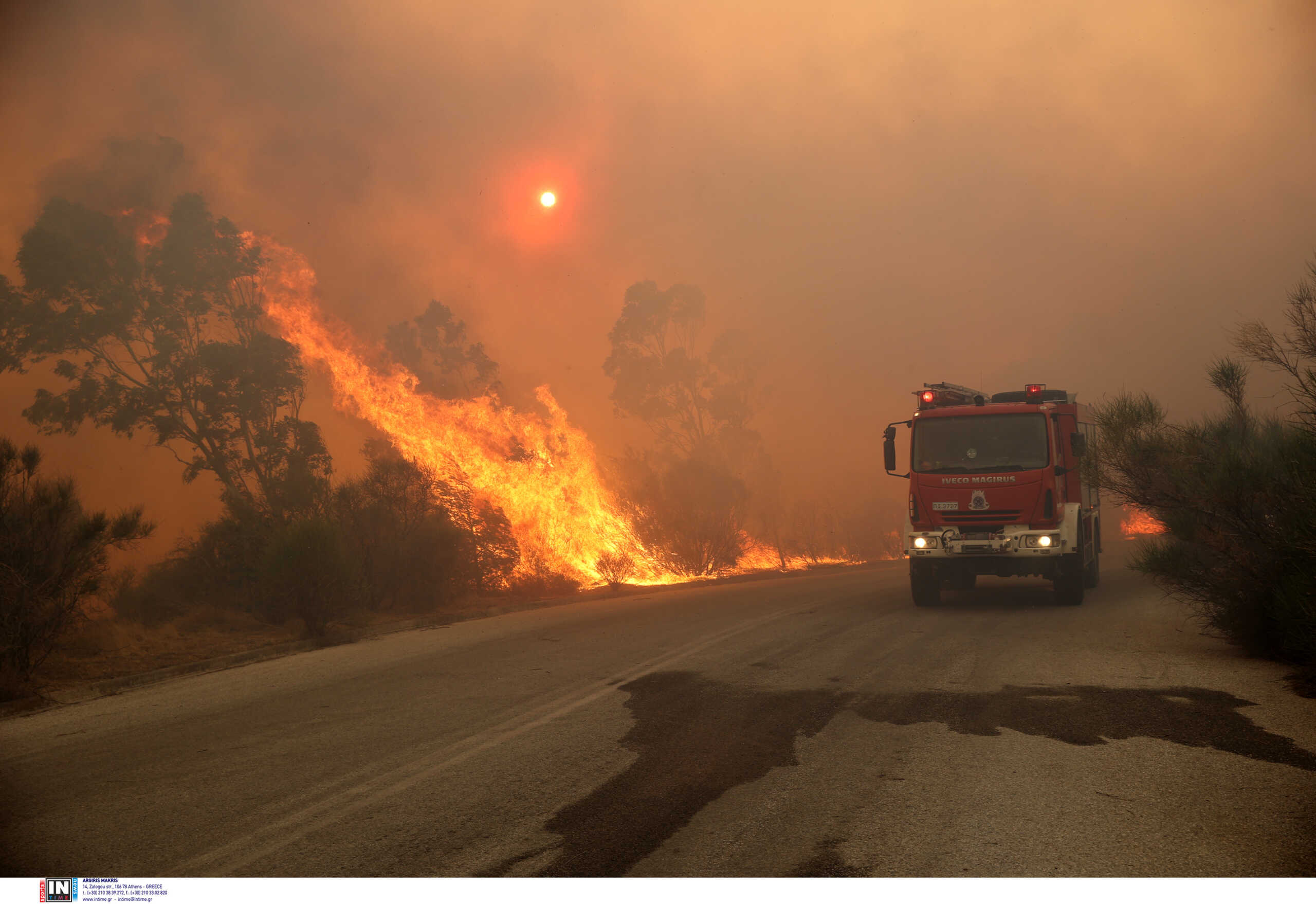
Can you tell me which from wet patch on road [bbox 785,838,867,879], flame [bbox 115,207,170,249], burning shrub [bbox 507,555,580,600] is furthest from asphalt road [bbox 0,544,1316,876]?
flame [bbox 115,207,170,249]

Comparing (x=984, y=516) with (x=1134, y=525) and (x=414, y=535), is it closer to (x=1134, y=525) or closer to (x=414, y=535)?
(x=414, y=535)

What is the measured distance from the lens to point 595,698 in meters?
8.24

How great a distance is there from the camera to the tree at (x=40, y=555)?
33.2ft

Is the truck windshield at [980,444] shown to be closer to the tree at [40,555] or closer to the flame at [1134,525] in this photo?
the tree at [40,555]

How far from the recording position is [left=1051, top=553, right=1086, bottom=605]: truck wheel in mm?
14328

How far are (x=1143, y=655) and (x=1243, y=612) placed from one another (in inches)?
47.6

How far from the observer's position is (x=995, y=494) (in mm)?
13812

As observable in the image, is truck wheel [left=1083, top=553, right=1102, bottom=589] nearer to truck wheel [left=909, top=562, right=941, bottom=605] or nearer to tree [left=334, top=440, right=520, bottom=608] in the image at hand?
truck wheel [left=909, top=562, right=941, bottom=605]

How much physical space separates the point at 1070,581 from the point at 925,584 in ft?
7.72

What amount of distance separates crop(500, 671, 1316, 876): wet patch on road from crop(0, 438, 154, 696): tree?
23.3 feet

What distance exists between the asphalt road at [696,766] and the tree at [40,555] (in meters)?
1.51

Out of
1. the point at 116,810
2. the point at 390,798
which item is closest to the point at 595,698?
the point at 390,798

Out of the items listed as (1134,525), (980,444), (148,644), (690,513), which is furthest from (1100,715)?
(1134,525)
